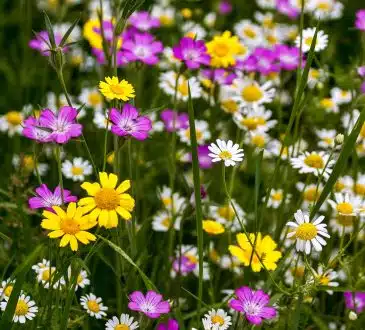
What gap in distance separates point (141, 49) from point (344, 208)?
578 mm

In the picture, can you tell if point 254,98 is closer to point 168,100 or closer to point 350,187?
point 350,187

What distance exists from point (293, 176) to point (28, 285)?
2.33ft

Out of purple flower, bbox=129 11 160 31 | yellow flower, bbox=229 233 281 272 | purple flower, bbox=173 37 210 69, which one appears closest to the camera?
yellow flower, bbox=229 233 281 272

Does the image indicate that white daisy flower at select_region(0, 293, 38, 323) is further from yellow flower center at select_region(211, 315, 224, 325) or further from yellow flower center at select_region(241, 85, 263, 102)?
yellow flower center at select_region(241, 85, 263, 102)

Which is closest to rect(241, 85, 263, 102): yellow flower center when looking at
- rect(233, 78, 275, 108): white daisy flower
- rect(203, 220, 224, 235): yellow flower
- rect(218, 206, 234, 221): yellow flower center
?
rect(233, 78, 275, 108): white daisy flower

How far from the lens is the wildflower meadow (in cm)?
128

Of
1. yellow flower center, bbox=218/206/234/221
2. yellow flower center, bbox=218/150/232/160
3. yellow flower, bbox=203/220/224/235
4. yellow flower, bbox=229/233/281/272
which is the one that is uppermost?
yellow flower center, bbox=218/206/234/221

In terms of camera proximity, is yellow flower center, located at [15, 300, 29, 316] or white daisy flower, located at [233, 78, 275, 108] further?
white daisy flower, located at [233, 78, 275, 108]

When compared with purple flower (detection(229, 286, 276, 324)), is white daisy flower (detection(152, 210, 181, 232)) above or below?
above

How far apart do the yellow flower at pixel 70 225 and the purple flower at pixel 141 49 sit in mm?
531

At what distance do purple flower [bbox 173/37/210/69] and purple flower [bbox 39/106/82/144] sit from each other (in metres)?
0.42

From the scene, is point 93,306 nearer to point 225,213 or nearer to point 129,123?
point 129,123

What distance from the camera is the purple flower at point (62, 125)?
4.06 ft

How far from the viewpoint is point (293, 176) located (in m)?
1.79
